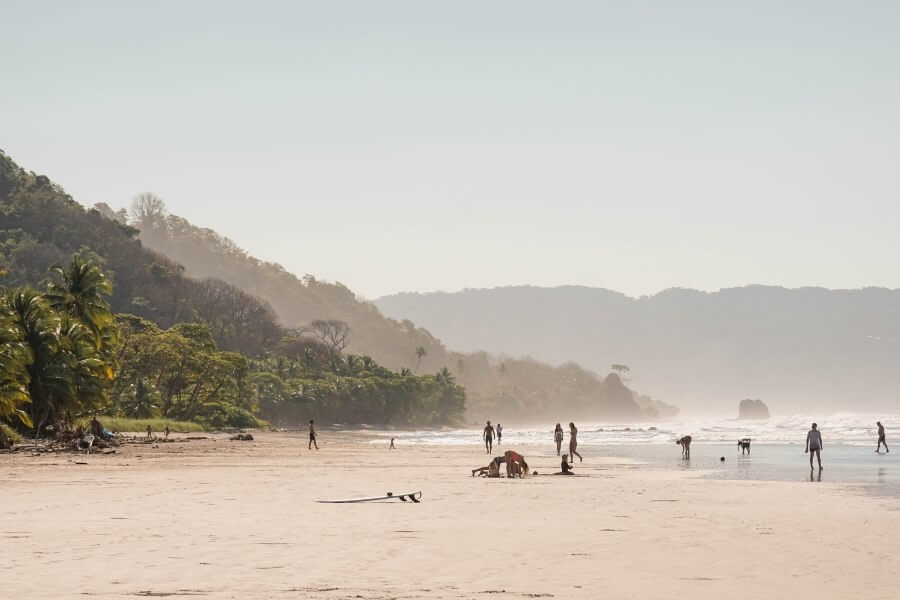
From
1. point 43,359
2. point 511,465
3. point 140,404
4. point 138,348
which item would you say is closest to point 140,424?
point 140,404

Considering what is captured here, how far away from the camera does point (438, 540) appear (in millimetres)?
15141

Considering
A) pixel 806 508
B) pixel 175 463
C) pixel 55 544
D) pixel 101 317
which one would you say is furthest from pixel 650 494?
pixel 101 317

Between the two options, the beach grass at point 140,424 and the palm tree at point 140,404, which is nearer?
the beach grass at point 140,424

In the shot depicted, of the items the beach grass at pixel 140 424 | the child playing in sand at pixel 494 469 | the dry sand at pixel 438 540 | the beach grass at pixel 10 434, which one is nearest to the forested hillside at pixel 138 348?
the beach grass at pixel 10 434

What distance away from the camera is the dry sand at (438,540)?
1134 centimetres

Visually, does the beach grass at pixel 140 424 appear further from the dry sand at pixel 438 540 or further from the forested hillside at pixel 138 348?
the dry sand at pixel 438 540

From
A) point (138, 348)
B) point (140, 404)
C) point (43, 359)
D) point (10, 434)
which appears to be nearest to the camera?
point (10, 434)

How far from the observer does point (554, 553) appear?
45.8ft

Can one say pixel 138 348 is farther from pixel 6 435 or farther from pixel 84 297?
pixel 6 435

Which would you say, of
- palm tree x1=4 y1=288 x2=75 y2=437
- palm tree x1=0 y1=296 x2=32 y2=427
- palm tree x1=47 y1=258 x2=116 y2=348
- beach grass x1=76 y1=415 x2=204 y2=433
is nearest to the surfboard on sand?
palm tree x1=0 y1=296 x2=32 y2=427

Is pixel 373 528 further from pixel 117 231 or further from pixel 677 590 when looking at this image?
pixel 117 231

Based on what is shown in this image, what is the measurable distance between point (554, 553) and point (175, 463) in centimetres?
2464

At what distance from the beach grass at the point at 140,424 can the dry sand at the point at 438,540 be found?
3370 cm

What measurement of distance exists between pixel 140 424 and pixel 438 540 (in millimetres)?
55486
